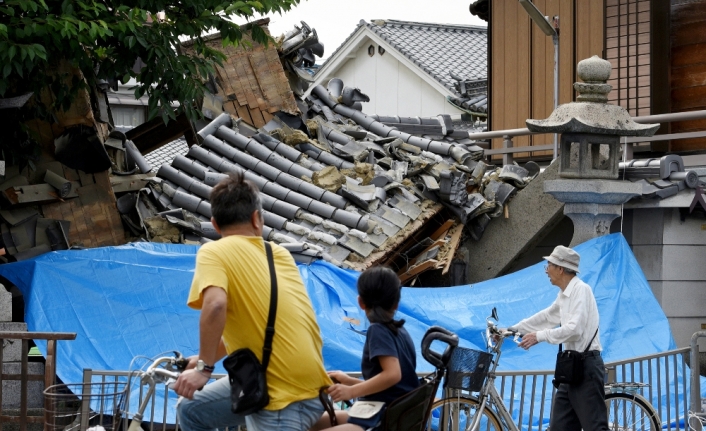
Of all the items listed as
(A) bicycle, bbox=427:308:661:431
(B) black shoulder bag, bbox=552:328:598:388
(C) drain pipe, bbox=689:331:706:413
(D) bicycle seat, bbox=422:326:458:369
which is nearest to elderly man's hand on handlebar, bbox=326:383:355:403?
(D) bicycle seat, bbox=422:326:458:369

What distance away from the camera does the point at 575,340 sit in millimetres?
7352

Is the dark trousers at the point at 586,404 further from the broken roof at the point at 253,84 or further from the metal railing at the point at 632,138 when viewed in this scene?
the broken roof at the point at 253,84

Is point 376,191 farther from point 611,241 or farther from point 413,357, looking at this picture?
point 413,357

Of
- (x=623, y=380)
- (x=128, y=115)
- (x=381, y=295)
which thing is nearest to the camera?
(x=381, y=295)

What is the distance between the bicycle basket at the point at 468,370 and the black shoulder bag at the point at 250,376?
2388 millimetres

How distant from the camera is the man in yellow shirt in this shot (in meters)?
4.49

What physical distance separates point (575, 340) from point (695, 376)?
6.89 feet

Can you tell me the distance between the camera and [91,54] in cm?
1152

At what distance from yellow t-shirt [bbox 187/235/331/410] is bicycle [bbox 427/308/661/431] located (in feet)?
6.96

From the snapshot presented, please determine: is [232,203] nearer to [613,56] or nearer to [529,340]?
[529,340]

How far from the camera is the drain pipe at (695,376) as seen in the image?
342 inches

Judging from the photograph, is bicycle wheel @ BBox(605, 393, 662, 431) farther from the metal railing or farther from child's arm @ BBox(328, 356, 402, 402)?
the metal railing

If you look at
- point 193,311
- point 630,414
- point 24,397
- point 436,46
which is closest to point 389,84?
point 436,46

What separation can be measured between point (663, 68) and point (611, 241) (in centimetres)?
473
